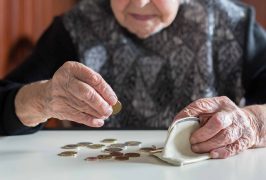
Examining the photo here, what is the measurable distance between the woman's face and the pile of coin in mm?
438

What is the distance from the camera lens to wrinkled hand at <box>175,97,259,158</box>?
3.21 feet

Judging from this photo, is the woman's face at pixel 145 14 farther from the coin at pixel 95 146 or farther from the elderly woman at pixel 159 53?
the coin at pixel 95 146

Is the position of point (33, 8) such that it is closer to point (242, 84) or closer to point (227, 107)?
point (242, 84)

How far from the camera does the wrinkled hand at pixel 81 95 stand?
948 mm

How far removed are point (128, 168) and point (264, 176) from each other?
0.80 ft

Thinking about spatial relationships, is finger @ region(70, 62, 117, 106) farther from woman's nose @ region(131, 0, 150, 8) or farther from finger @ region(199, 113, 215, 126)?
woman's nose @ region(131, 0, 150, 8)

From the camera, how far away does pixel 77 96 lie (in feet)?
3.18

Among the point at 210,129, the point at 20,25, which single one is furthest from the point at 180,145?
the point at 20,25

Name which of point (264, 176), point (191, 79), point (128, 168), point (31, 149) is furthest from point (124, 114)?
point (264, 176)

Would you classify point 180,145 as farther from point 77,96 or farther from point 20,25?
point 20,25

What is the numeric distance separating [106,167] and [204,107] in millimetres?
244

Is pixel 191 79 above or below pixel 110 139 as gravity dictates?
above

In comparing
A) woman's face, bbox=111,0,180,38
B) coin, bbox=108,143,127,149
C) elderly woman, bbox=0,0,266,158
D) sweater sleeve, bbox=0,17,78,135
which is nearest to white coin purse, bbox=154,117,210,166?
coin, bbox=108,143,127,149

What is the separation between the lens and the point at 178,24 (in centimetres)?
157
